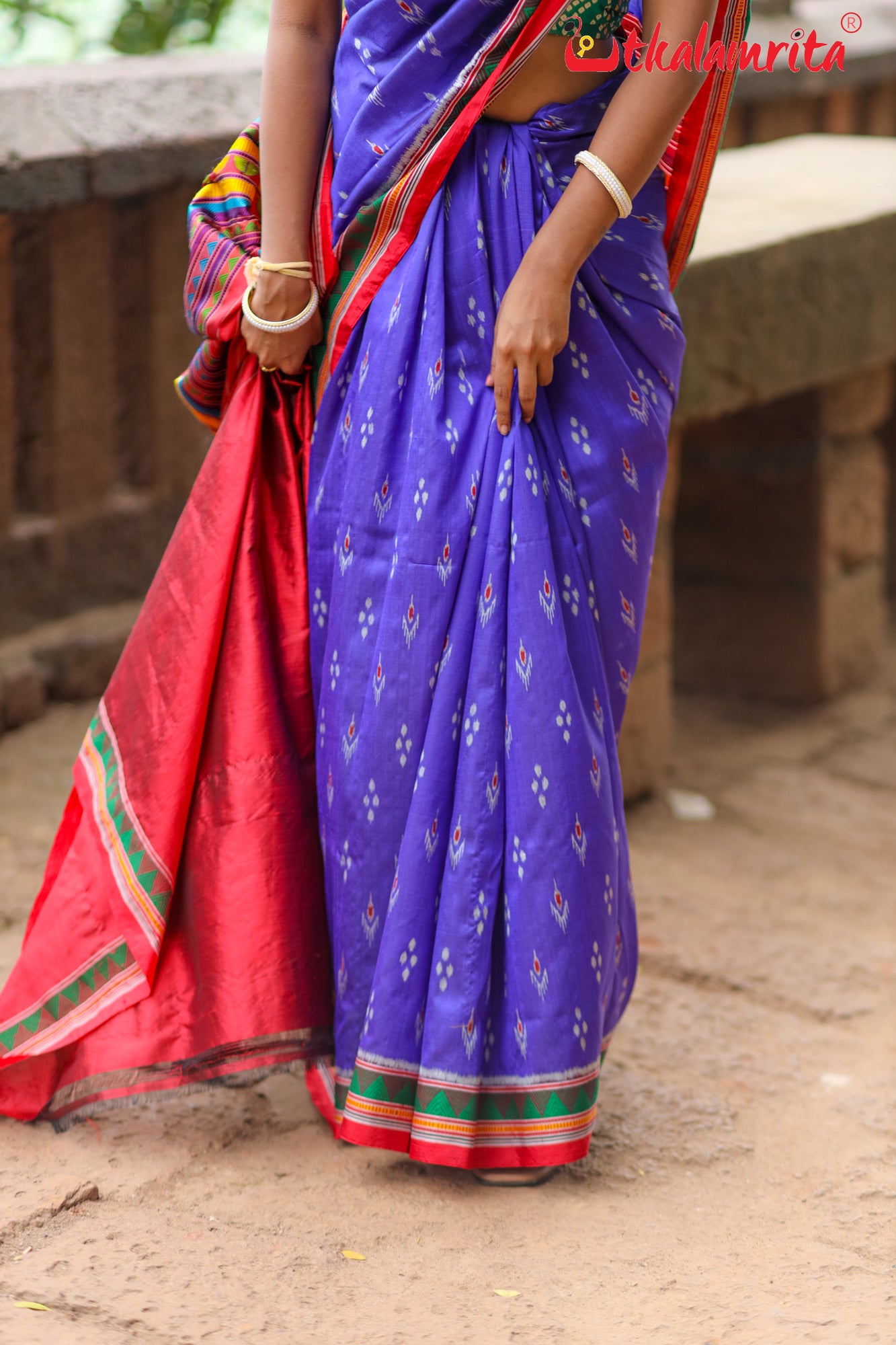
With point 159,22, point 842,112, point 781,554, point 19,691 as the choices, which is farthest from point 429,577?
point 842,112

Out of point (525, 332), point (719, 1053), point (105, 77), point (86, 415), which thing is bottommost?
point (719, 1053)

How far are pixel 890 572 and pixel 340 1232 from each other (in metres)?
3.98

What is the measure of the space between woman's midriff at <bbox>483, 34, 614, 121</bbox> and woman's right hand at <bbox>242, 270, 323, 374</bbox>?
1.04 feet

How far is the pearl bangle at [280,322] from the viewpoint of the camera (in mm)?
1888

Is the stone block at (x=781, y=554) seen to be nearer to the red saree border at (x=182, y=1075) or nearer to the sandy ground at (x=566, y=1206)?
the sandy ground at (x=566, y=1206)

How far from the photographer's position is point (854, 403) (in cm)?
408

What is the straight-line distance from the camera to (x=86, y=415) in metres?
3.23

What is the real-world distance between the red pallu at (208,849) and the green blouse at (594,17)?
55 centimetres

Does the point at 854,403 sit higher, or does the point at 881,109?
the point at 881,109

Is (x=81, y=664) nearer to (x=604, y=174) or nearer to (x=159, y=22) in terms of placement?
(x=604, y=174)

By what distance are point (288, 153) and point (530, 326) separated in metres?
0.41

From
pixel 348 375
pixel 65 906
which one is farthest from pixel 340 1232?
pixel 348 375

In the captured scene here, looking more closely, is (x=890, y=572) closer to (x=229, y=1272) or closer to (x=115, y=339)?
(x=115, y=339)

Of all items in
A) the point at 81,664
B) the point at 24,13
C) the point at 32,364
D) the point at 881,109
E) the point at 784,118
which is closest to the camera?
the point at 32,364
